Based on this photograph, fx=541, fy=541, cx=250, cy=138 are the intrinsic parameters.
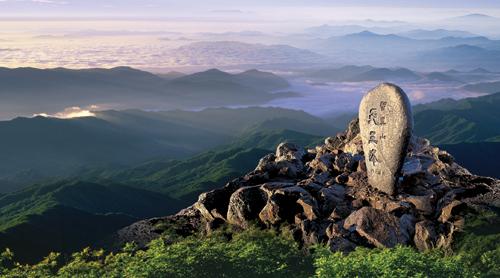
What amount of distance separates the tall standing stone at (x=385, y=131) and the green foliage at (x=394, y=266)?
11469 millimetres

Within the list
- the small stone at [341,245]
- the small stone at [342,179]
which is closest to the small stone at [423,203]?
the small stone at [341,245]

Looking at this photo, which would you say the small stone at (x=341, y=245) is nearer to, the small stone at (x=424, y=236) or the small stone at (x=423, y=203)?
the small stone at (x=424, y=236)

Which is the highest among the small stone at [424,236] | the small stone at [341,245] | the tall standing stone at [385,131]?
the tall standing stone at [385,131]

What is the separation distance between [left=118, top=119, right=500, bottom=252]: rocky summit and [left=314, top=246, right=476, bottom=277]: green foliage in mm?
6641

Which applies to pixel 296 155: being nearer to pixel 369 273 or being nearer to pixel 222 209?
pixel 222 209

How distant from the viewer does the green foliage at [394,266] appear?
87.5 feet

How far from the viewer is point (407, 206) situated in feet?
127

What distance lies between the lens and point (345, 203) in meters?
42.2

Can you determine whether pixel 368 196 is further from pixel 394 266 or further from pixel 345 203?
pixel 394 266

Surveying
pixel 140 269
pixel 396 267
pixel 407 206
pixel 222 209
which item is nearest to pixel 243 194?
pixel 222 209

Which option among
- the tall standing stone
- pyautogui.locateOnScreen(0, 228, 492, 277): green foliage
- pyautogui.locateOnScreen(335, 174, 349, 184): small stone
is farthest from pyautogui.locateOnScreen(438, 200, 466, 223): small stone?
pyautogui.locateOnScreen(335, 174, 349, 184): small stone

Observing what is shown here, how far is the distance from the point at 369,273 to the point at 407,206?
13256 millimetres

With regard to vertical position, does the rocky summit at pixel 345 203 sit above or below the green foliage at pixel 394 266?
below

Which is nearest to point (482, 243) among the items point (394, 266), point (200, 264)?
point (394, 266)
